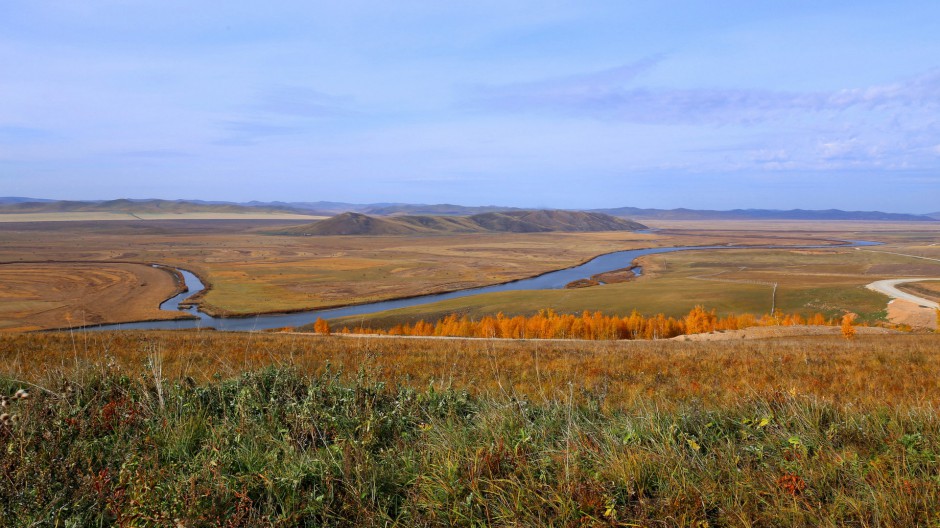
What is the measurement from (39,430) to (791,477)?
620cm

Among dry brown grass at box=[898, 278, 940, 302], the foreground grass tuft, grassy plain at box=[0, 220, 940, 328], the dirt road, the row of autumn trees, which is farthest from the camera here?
grassy plain at box=[0, 220, 940, 328]

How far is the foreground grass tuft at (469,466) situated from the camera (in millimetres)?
3465

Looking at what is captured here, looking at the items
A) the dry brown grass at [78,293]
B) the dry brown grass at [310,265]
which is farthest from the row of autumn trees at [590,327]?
the dry brown grass at [78,293]

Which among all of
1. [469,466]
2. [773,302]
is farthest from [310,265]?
[469,466]

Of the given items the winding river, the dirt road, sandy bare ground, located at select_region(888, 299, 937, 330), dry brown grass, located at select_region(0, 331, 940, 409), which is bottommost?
the winding river

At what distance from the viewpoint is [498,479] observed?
3.73m

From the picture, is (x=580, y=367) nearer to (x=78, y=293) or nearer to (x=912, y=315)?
(x=912, y=315)

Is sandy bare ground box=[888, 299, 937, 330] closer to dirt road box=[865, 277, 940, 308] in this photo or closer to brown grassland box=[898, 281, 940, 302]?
dirt road box=[865, 277, 940, 308]

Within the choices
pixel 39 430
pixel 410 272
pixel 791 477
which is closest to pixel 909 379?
pixel 791 477

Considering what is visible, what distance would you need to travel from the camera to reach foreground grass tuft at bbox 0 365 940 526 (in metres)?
3.46

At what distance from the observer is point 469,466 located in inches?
156

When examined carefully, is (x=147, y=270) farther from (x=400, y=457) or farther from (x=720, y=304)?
(x=400, y=457)

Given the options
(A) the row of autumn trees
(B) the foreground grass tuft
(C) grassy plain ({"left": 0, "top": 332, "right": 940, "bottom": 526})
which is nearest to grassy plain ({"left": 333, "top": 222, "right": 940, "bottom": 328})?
(A) the row of autumn trees

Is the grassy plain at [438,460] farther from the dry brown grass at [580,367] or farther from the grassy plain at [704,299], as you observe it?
the grassy plain at [704,299]
